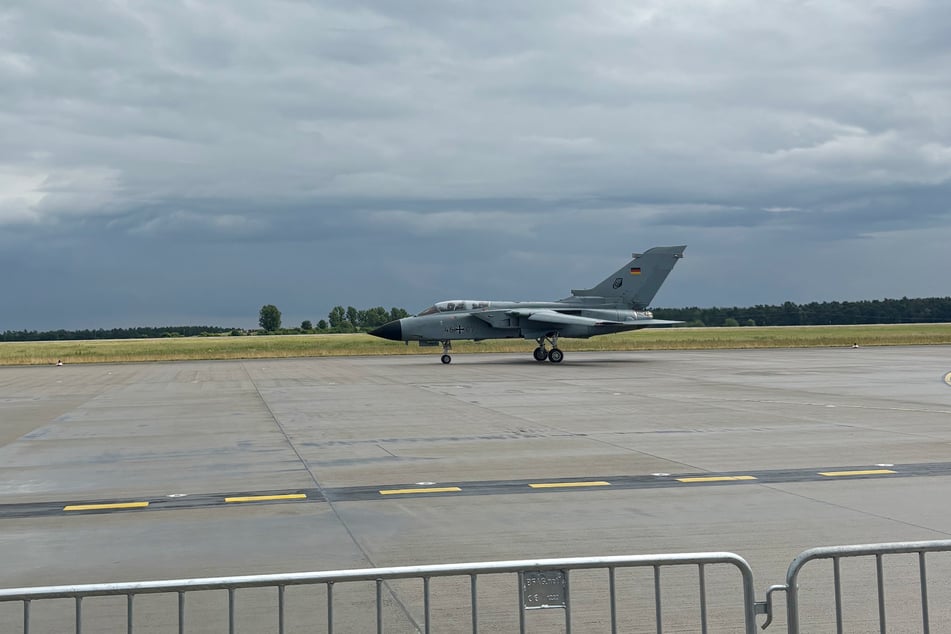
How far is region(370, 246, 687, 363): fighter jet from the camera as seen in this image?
37719 millimetres

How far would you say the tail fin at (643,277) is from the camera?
1534 inches

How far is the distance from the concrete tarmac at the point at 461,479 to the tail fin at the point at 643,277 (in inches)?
601

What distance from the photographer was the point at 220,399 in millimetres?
23406

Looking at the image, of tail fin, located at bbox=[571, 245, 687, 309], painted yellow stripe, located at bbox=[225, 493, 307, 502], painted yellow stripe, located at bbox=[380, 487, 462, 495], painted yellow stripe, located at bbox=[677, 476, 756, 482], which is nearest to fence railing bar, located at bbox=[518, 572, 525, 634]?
painted yellow stripe, located at bbox=[380, 487, 462, 495]

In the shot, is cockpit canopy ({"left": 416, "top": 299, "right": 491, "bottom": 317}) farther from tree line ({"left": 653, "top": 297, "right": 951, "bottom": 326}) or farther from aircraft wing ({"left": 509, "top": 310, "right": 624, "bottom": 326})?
tree line ({"left": 653, "top": 297, "right": 951, "bottom": 326})

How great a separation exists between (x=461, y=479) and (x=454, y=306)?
89.3ft

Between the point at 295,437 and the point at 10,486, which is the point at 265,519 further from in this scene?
the point at 295,437

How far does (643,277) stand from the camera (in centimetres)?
3903

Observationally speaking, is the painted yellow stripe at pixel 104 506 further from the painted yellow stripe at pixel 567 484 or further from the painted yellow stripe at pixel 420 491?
the painted yellow stripe at pixel 567 484

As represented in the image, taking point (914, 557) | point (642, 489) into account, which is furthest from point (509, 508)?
point (914, 557)

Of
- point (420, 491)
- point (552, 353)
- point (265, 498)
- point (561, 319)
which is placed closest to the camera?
point (265, 498)

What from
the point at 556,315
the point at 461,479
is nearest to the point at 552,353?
the point at 556,315

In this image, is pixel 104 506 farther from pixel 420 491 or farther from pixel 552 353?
pixel 552 353

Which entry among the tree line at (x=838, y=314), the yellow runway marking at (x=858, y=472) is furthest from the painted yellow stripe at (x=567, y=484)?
the tree line at (x=838, y=314)
